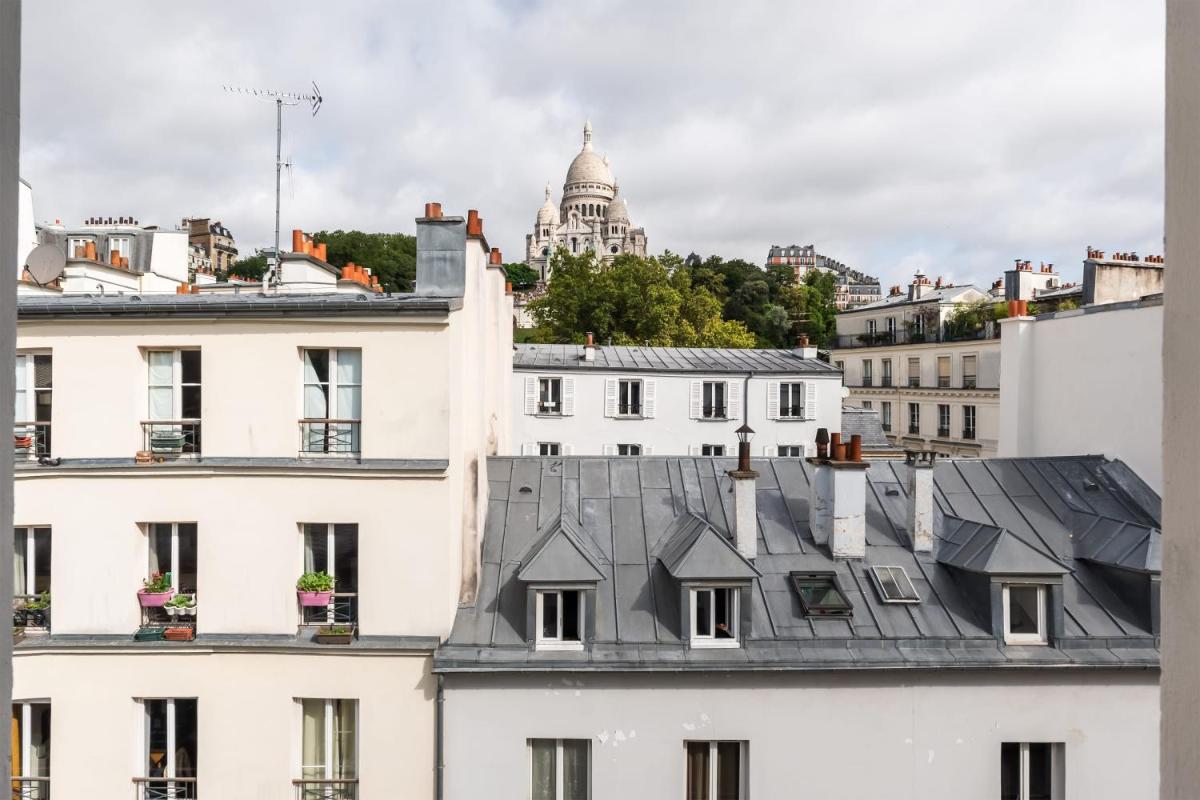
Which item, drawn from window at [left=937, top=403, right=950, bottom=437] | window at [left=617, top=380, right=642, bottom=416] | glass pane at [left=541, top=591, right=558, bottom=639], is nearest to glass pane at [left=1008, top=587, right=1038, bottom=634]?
glass pane at [left=541, top=591, right=558, bottom=639]

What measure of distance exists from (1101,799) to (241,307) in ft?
43.8

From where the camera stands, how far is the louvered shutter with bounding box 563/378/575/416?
31359 millimetres

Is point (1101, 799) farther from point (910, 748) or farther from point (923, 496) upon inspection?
point (923, 496)

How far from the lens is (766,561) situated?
41.3 feet

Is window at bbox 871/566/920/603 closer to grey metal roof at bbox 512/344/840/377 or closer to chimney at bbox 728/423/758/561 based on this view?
chimney at bbox 728/423/758/561

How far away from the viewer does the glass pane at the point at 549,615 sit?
1120 centimetres

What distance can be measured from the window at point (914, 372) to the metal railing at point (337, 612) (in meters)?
42.0

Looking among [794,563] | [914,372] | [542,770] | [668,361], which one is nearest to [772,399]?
[668,361]

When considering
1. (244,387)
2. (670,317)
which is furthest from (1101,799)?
(670,317)

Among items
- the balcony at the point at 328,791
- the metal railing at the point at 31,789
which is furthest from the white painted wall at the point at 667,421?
the metal railing at the point at 31,789

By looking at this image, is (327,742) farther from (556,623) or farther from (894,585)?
(894,585)

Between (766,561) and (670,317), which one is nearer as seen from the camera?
(766,561)

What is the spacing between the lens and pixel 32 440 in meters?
11.0

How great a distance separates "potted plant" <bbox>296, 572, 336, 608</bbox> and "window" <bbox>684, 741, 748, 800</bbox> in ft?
17.3
